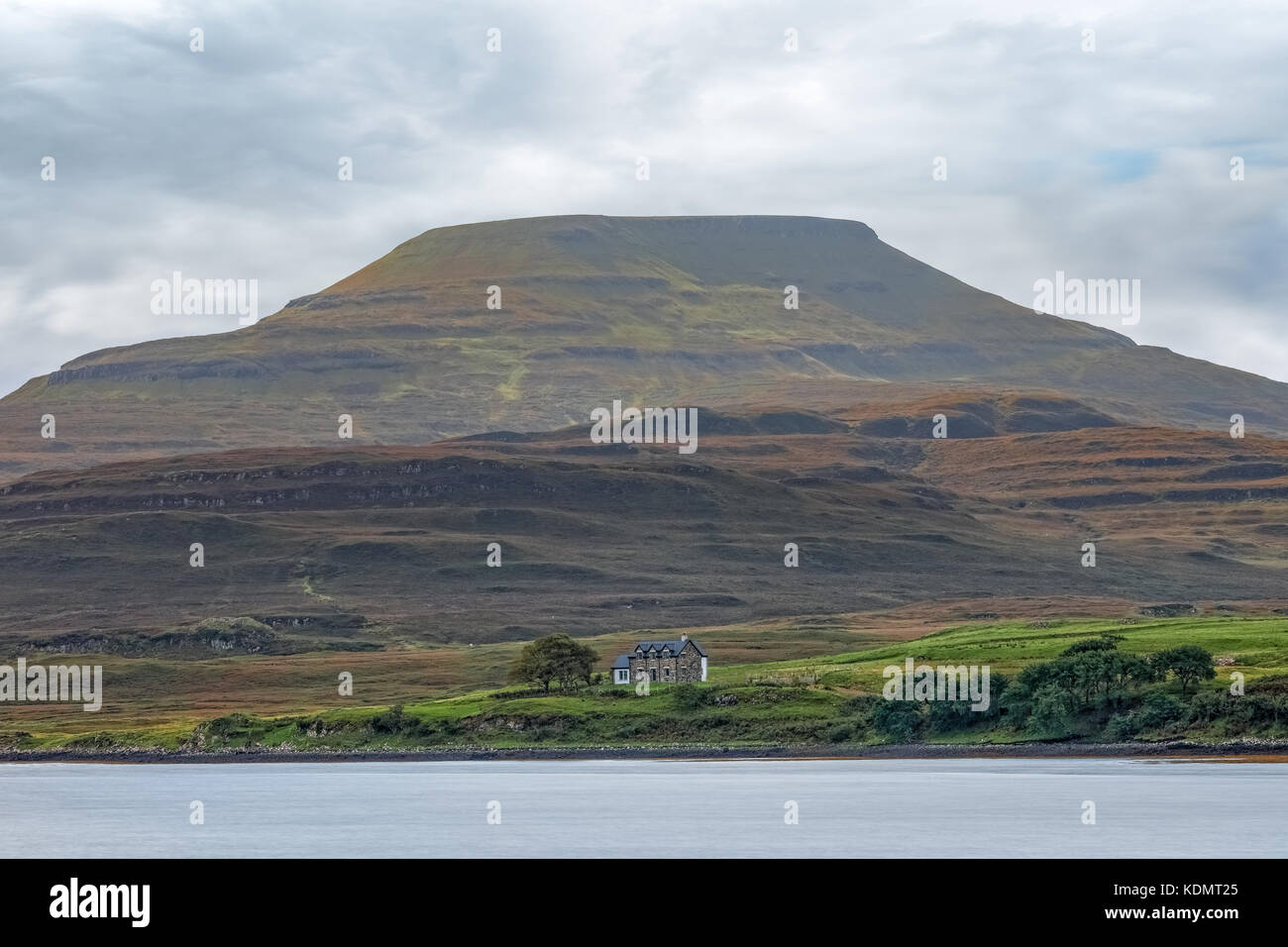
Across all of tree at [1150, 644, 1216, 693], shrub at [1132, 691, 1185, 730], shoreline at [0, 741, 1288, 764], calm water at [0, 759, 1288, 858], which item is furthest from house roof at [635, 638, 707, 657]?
shrub at [1132, 691, 1185, 730]

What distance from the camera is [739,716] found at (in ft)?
429

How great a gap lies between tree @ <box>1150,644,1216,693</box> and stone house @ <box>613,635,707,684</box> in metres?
41.3

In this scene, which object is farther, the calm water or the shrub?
the shrub

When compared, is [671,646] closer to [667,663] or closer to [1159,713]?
[667,663]

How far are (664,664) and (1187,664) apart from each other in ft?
147

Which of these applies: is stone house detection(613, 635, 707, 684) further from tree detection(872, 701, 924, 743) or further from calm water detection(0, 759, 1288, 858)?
tree detection(872, 701, 924, 743)

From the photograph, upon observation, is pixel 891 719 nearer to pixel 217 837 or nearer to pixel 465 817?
pixel 465 817

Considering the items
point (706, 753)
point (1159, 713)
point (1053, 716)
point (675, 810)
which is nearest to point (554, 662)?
point (706, 753)

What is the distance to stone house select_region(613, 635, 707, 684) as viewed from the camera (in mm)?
147125

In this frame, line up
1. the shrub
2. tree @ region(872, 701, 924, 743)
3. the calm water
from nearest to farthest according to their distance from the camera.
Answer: the calm water → the shrub → tree @ region(872, 701, 924, 743)

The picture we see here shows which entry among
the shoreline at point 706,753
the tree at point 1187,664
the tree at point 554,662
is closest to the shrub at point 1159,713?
the shoreline at point 706,753

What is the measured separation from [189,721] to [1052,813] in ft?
315

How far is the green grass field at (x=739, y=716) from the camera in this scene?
11875cm
